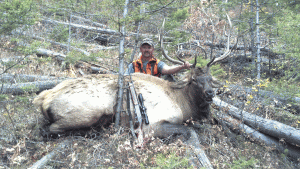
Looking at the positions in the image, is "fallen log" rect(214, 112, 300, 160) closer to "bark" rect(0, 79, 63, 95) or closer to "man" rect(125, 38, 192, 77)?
"man" rect(125, 38, 192, 77)

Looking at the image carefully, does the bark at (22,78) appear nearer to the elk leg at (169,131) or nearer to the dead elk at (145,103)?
the dead elk at (145,103)

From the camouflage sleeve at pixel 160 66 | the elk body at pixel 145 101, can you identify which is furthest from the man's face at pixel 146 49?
the elk body at pixel 145 101

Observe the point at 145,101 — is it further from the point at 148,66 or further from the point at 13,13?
the point at 13,13

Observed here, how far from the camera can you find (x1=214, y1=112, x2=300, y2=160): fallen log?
16.4 ft

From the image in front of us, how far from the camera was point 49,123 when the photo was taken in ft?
16.2

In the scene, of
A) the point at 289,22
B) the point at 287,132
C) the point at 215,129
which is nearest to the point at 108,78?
the point at 215,129

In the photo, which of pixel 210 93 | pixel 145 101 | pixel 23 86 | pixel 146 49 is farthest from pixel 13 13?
pixel 210 93

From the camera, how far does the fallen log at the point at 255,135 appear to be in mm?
4988

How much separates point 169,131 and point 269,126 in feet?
8.40

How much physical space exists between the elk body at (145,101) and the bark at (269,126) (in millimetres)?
1065

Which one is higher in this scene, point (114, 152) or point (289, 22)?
point (289, 22)

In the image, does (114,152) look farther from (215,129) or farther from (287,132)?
(287,132)

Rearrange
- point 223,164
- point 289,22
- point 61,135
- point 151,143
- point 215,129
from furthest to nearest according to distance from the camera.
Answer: point 289,22
point 215,129
point 61,135
point 151,143
point 223,164

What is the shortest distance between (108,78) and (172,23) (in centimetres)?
411
